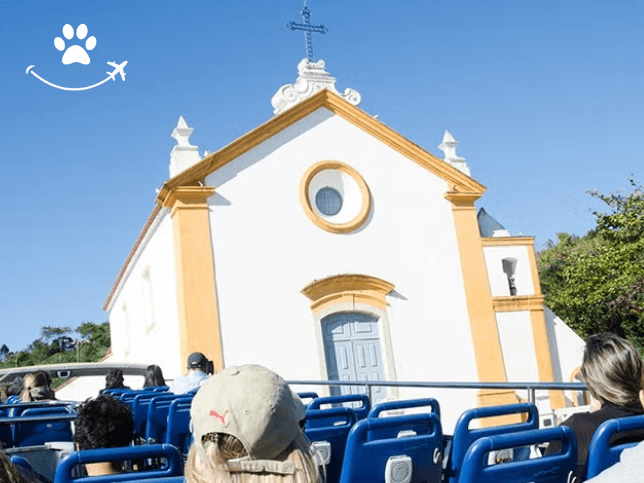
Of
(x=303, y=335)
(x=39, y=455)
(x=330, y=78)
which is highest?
(x=330, y=78)

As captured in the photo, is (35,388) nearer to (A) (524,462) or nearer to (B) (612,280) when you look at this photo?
(A) (524,462)

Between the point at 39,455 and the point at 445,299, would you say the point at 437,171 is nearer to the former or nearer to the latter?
the point at 445,299

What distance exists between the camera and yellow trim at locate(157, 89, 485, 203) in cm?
1675

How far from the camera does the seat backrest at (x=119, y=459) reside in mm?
2793

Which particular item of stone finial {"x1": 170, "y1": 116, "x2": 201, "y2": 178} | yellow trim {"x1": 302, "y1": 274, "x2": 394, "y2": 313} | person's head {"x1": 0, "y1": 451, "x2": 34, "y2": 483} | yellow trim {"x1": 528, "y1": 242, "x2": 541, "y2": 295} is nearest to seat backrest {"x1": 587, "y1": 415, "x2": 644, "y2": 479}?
person's head {"x1": 0, "y1": 451, "x2": 34, "y2": 483}

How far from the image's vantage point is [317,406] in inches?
202

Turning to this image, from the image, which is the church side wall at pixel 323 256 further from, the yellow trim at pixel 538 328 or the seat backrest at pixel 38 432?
the seat backrest at pixel 38 432

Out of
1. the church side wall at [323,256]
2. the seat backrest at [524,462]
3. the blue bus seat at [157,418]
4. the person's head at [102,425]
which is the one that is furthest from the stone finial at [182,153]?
the seat backrest at [524,462]

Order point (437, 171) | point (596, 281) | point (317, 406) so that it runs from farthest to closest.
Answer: point (596, 281)
point (437, 171)
point (317, 406)

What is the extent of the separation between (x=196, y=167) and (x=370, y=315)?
5176mm

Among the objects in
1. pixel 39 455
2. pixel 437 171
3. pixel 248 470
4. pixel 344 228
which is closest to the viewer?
pixel 248 470

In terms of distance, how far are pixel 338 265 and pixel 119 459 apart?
14.6m

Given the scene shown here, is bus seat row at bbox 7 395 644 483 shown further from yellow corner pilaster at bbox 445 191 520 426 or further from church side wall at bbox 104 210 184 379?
yellow corner pilaster at bbox 445 191 520 426

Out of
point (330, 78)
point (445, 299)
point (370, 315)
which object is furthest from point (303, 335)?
point (330, 78)
